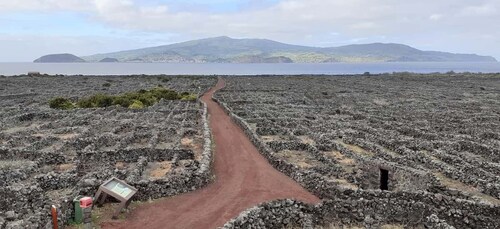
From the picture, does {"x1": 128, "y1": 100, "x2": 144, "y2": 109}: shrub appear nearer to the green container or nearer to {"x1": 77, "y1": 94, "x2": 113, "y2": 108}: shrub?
{"x1": 77, "y1": 94, "x2": 113, "y2": 108}: shrub

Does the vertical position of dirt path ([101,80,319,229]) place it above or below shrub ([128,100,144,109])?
below

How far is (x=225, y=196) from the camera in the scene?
69.2 ft

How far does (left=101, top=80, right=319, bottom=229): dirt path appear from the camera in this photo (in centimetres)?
1762

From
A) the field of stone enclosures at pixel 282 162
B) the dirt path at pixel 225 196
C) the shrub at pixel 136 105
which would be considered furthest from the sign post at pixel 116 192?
the shrub at pixel 136 105

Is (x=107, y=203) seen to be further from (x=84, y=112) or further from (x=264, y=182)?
(x=84, y=112)

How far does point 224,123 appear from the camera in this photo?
43.5 m

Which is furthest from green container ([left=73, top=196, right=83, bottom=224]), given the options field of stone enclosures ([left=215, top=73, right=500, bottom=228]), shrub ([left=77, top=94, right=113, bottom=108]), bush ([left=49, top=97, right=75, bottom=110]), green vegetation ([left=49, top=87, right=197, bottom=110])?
shrub ([left=77, top=94, right=113, bottom=108])

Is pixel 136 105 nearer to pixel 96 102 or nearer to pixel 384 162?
pixel 96 102

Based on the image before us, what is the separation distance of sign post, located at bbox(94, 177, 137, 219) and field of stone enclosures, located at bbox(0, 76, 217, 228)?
94 centimetres

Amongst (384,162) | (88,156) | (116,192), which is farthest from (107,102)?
(384,162)

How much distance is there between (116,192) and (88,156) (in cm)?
1059

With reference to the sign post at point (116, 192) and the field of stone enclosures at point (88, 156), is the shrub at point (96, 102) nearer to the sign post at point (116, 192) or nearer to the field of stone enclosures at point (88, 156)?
the field of stone enclosures at point (88, 156)

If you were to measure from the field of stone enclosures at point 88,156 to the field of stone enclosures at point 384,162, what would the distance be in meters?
5.76

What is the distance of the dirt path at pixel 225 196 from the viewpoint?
17623 millimetres
